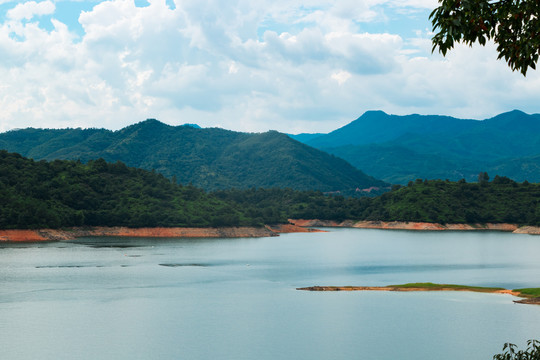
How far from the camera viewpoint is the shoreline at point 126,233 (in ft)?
451

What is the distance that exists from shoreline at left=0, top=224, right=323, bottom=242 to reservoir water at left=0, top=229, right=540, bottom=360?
19.2m

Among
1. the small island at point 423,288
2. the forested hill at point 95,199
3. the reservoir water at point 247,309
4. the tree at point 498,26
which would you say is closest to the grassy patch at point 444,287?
the small island at point 423,288

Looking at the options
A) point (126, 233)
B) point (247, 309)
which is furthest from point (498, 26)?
point (126, 233)

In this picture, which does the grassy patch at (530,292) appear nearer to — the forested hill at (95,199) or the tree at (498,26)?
the tree at (498,26)

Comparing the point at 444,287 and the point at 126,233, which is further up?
the point at 126,233

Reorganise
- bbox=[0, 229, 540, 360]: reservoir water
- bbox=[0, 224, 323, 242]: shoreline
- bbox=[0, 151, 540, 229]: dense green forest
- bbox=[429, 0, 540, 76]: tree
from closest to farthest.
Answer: bbox=[429, 0, 540, 76]: tree < bbox=[0, 229, 540, 360]: reservoir water < bbox=[0, 224, 323, 242]: shoreline < bbox=[0, 151, 540, 229]: dense green forest

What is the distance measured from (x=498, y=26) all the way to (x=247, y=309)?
47169mm

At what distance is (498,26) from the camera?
17.5 meters

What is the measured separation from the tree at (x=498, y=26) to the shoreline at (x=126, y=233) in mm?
131441

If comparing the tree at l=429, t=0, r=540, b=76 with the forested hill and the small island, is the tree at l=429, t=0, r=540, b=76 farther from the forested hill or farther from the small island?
the forested hill

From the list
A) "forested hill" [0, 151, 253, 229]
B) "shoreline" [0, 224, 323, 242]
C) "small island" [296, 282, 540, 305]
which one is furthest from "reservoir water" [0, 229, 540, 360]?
"forested hill" [0, 151, 253, 229]

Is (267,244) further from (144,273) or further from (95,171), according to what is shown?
(144,273)

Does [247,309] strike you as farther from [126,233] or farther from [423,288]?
[126,233]

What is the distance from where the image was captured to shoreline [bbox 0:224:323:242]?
137375 millimetres
